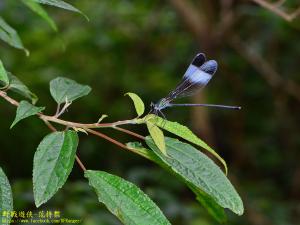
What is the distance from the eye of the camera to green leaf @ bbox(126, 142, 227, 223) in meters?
1.04

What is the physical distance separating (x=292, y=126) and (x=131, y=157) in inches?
54.4

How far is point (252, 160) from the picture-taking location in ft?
12.9

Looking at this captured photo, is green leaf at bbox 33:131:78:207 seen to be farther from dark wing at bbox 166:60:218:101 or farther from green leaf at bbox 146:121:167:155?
dark wing at bbox 166:60:218:101

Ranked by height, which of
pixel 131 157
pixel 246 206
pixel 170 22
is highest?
pixel 170 22

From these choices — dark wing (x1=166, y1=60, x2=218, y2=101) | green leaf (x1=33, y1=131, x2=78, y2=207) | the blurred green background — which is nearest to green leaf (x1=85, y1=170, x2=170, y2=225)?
green leaf (x1=33, y1=131, x2=78, y2=207)

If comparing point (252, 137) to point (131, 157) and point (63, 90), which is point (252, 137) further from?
point (63, 90)

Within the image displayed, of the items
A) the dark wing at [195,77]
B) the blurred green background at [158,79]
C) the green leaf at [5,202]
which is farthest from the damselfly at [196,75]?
the blurred green background at [158,79]


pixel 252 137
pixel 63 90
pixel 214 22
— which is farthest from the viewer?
pixel 252 137

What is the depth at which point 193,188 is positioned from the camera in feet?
3.45

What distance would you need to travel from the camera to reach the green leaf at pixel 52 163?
34.7 inches

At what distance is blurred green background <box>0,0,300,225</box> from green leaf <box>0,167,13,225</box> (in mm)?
2186

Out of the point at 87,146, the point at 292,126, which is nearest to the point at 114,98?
the point at 87,146

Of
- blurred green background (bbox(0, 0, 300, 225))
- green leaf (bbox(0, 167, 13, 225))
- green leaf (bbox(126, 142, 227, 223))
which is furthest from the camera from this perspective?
blurred green background (bbox(0, 0, 300, 225))

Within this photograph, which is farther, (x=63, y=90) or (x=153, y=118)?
(x=63, y=90)
